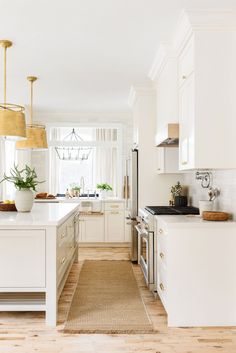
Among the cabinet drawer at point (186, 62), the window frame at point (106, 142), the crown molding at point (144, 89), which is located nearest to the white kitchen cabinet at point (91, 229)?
the window frame at point (106, 142)

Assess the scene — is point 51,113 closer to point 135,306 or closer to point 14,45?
point 14,45

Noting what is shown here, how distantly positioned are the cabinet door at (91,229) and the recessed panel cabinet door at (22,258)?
3.77 m

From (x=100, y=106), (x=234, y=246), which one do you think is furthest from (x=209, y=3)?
(x=100, y=106)

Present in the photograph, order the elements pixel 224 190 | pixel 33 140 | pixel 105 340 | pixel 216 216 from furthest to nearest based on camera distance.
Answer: pixel 33 140 < pixel 224 190 < pixel 216 216 < pixel 105 340

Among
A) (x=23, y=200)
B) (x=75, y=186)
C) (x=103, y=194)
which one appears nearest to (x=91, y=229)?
(x=103, y=194)

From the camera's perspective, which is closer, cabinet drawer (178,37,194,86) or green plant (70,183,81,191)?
cabinet drawer (178,37,194,86)

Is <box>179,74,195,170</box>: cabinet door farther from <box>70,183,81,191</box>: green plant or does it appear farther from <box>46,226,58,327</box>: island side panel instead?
<box>70,183,81,191</box>: green plant

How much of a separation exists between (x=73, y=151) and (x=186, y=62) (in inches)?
178

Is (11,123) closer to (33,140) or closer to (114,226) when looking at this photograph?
(33,140)

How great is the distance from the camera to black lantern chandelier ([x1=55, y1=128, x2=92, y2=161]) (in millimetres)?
7707

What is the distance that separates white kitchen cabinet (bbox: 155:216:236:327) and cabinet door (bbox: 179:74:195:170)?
0.64 m

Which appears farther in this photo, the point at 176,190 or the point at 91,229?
the point at 91,229

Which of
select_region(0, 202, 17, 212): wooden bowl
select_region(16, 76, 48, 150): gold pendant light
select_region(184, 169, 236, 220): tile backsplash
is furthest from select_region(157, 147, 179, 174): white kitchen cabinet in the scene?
select_region(0, 202, 17, 212): wooden bowl

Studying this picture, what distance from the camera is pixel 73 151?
7746 mm
